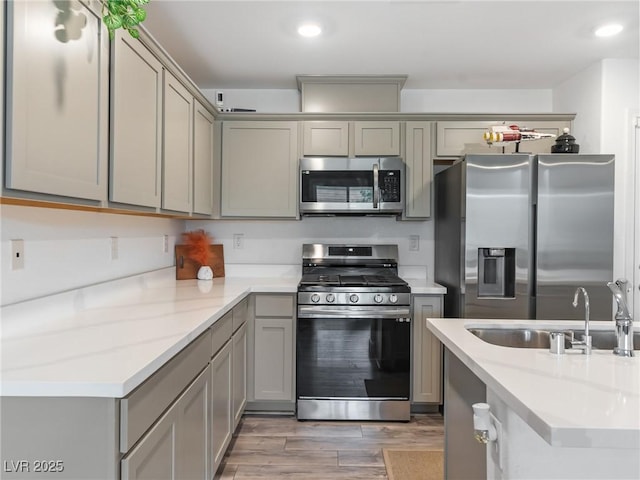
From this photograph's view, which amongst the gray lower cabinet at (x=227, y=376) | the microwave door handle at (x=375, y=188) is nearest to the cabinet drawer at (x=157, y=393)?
the gray lower cabinet at (x=227, y=376)

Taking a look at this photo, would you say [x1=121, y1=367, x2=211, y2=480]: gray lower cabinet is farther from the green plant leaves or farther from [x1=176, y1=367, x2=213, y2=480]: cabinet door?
the green plant leaves

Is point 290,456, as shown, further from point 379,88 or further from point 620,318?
point 379,88

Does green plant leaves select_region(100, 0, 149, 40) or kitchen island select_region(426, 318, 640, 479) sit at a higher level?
green plant leaves select_region(100, 0, 149, 40)

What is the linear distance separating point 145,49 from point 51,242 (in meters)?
0.94

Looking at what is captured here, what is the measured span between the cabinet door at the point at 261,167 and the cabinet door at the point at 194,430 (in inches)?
63.3

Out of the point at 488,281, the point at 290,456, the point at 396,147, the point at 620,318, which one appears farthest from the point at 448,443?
the point at 396,147

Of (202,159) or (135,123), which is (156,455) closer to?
(135,123)

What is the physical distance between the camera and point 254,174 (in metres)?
3.34

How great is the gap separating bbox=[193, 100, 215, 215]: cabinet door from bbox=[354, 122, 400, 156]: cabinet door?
3.57 feet

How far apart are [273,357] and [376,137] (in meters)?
1.77

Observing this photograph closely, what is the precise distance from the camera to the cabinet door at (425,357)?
308 cm

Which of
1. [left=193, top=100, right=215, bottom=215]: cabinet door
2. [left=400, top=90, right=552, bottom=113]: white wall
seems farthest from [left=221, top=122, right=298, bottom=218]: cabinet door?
[left=400, top=90, right=552, bottom=113]: white wall

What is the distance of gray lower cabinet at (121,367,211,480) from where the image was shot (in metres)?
1.21

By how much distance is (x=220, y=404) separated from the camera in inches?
87.1
